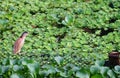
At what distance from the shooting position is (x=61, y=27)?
26.5 ft

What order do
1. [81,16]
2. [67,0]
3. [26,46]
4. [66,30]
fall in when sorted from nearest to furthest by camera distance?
1. [26,46]
2. [66,30]
3. [81,16]
4. [67,0]

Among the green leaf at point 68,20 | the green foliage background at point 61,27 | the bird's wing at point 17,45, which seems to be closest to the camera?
the bird's wing at point 17,45

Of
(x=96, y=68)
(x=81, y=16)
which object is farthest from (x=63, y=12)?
(x=96, y=68)

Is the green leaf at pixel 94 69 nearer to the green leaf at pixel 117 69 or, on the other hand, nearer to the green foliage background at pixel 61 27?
the green leaf at pixel 117 69

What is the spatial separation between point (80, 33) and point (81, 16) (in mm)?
759

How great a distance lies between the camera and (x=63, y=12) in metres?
8.55

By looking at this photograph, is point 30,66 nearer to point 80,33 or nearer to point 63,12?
point 80,33

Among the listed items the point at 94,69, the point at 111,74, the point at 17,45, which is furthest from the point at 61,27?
the point at 111,74

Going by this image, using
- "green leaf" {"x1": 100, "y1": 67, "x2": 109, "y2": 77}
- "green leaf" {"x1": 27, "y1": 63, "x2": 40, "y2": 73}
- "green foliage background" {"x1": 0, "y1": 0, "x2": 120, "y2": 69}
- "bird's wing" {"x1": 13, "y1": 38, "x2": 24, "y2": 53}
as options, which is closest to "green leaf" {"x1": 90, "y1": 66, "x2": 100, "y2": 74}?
"green leaf" {"x1": 100, "y1": 67, "x2": 109, "y2": 77}

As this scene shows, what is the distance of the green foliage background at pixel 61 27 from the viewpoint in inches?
275

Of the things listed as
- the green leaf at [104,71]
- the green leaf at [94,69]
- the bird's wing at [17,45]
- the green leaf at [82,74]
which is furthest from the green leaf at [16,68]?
the bird's wing at [17,45]

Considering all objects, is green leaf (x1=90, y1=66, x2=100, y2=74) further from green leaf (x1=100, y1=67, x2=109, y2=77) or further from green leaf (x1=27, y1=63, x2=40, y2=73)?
green leaf (x1=27, y1=63, x2=40, y2=73)

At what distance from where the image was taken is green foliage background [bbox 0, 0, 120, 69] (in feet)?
22.9

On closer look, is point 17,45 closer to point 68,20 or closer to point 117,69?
point 68,20
